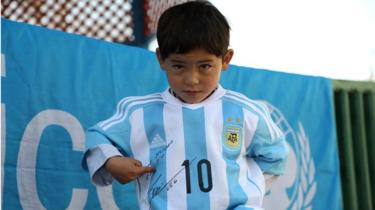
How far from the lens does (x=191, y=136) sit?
1406 mm

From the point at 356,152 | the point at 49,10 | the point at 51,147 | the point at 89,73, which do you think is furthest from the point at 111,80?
the point at 49,10

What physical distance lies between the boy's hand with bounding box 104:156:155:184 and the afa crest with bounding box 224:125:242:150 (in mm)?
195

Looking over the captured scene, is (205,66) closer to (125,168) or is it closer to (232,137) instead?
(232,137)

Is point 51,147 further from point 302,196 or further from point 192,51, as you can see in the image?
point 302,196

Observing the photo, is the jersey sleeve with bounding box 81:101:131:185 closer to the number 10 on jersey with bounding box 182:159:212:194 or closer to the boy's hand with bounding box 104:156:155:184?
the boy's hand with bounding box 104:156:155:184

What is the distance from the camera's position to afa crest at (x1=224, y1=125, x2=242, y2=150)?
56.2 inches

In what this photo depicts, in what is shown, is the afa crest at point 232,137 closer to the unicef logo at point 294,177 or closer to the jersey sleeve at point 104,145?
the jersey sleeve at point 104,145

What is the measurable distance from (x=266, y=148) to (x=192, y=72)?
10.6 inches

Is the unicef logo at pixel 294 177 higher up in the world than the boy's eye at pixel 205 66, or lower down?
lower down

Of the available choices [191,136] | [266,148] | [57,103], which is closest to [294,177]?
[57,103]

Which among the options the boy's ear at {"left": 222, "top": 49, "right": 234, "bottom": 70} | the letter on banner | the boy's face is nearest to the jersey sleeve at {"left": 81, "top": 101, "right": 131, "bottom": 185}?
the boy's face

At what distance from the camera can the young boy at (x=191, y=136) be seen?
1.36 metres

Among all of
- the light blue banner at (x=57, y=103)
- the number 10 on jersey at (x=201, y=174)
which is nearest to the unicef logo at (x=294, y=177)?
the light blue banner at (x=57, y=103)

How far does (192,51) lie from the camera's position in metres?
1.35
